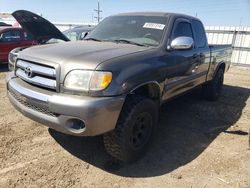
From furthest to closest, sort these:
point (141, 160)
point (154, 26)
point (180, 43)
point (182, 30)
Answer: point (182, 30), point (154, 26), point (180, 43), point (141, 160)

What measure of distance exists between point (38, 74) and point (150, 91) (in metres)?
1.43

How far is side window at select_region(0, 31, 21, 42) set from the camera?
973 centimetres

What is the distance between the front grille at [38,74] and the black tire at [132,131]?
838 mm

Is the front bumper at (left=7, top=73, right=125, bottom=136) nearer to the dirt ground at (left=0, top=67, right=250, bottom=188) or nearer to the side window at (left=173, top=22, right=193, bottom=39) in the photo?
the dirt ground at (left=0, top=67, right=250, bottom=188)

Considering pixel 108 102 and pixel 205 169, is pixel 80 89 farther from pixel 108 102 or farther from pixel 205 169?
A: pixel 205 169

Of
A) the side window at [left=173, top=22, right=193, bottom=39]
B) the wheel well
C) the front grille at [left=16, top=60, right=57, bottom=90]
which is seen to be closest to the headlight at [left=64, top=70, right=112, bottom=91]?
the front grille at [left=16, top=60, right=57, bottom=90]

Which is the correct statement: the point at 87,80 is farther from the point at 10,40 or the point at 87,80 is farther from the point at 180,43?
the point at 10,40

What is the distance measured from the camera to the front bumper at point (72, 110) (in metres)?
2.68

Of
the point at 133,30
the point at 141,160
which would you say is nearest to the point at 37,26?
the point at 133,30

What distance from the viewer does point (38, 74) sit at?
3094 millimetres

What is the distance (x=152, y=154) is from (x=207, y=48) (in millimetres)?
2653

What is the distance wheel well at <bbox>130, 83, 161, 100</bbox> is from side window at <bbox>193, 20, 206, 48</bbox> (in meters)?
1.77

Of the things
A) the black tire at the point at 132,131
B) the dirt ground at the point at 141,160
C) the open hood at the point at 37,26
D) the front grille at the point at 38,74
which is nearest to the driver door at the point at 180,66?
the black tire at the point at 132,131

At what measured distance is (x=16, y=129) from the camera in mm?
4188
